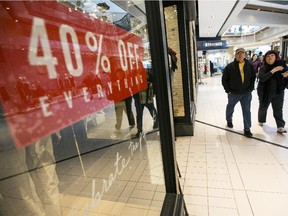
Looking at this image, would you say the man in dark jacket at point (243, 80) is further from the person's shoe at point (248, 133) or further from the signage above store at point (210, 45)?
the signage above store at point (210, 45)

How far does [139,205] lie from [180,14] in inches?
133

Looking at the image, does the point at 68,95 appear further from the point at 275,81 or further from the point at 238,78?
the point at 275,81

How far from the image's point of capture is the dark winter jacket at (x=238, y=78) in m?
3.79

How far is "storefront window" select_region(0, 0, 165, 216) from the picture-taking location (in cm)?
63

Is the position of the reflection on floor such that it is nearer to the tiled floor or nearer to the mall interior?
the mall interior

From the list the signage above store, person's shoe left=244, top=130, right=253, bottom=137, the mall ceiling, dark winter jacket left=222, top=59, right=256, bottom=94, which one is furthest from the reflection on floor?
the signage above store

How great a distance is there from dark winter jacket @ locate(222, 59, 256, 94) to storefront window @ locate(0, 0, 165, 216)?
2.39m

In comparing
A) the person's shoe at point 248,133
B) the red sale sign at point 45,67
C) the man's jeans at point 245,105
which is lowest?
the person's shoe at point 248,133

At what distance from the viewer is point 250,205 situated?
2.06 metres

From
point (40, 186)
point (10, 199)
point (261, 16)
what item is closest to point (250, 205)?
point (40, 186)

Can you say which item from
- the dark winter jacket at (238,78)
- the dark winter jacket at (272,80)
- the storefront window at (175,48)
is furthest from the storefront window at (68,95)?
the dark winter jacket at (272,80)

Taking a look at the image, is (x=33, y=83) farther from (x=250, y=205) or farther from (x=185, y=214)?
(x=250, y=205)

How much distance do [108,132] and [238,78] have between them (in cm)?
253

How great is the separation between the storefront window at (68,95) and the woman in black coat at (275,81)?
2.76 m
